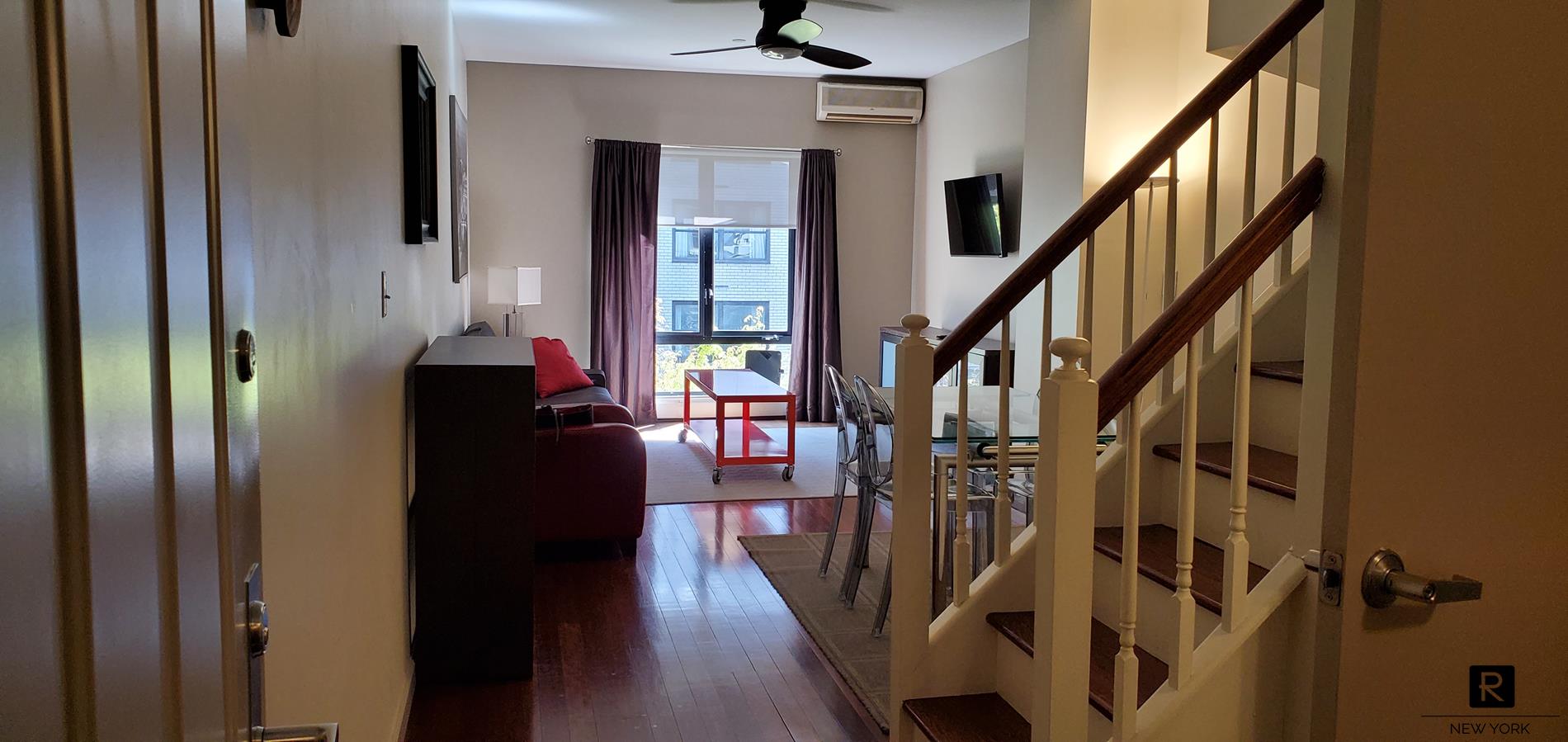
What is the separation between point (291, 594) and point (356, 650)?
78 centimetres

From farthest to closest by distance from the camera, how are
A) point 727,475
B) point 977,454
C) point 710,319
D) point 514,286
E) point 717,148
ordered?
point 710,319
point 717,148
point 514,286
point 727,475
point 977,454

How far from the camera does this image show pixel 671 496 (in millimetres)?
6266

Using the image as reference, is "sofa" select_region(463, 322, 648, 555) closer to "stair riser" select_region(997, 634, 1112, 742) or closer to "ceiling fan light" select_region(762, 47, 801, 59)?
"ceiling fan light" select_region(762, 47, 801, 59)

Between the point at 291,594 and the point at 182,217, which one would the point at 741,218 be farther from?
the point at 182,217

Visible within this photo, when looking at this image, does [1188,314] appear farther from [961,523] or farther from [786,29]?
[786,29]

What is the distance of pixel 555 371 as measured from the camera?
696cm

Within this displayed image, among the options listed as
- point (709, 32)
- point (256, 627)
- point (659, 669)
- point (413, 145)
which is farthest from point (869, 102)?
point (256, 627)

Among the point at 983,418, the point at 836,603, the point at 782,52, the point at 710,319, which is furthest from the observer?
the point at 710,319

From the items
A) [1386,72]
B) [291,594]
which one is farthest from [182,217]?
[1386,72]

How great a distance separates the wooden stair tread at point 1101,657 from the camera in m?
2.21

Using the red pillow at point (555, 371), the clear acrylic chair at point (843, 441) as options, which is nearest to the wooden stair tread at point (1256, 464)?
the clear acrylic chair at point (843, 441)

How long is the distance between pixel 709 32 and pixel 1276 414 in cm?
501

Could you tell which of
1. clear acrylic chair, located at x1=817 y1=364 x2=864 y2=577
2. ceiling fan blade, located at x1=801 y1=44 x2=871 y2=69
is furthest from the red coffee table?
ceiling fan blade, located at x1=801 y1=44 x2=871 y2=69

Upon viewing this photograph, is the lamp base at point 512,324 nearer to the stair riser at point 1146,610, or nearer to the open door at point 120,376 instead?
the stair riser at point 1146,610
